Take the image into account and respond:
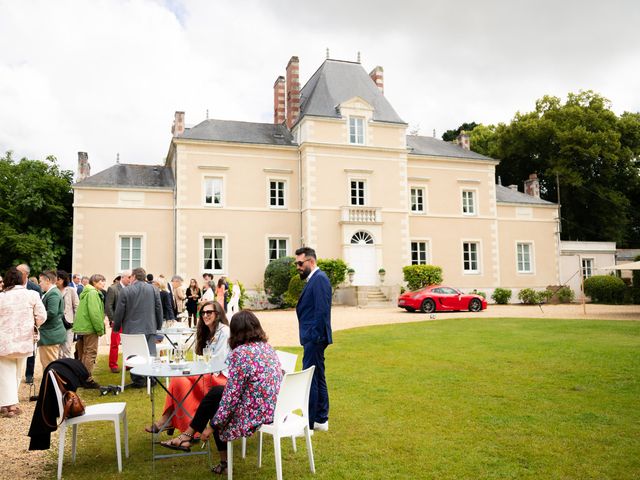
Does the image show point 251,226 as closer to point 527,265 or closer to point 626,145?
point 527,265

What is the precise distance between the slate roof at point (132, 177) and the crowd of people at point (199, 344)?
1532 cm

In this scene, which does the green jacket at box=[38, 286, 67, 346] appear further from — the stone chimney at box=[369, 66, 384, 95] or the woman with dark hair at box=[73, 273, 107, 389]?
the stone chimney at box=[369, 66, 384, 95]

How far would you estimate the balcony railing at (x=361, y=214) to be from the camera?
79.7 ft

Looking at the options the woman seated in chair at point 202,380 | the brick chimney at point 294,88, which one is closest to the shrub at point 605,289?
the brick chimney at point 294,88

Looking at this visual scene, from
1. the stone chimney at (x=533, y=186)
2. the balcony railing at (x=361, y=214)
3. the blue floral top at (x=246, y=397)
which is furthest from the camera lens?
the stone chimney at (x=533, y=186)

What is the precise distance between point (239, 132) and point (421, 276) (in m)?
11.1

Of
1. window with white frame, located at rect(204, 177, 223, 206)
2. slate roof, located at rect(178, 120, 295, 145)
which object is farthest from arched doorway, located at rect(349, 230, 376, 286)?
window with white frame, located at rect(204, 177, 223, 206)

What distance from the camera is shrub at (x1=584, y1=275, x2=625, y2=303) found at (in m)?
26.6

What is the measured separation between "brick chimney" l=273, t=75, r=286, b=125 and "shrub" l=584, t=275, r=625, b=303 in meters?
18.4

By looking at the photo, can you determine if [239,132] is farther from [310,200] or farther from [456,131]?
[456,131]

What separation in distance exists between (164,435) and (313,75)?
25.4m

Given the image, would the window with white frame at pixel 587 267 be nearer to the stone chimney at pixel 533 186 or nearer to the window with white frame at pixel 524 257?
the window with white frame at pixel 524 257

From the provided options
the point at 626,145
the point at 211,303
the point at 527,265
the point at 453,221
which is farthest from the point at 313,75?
the point at 211,303

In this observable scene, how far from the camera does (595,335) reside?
12.4m
